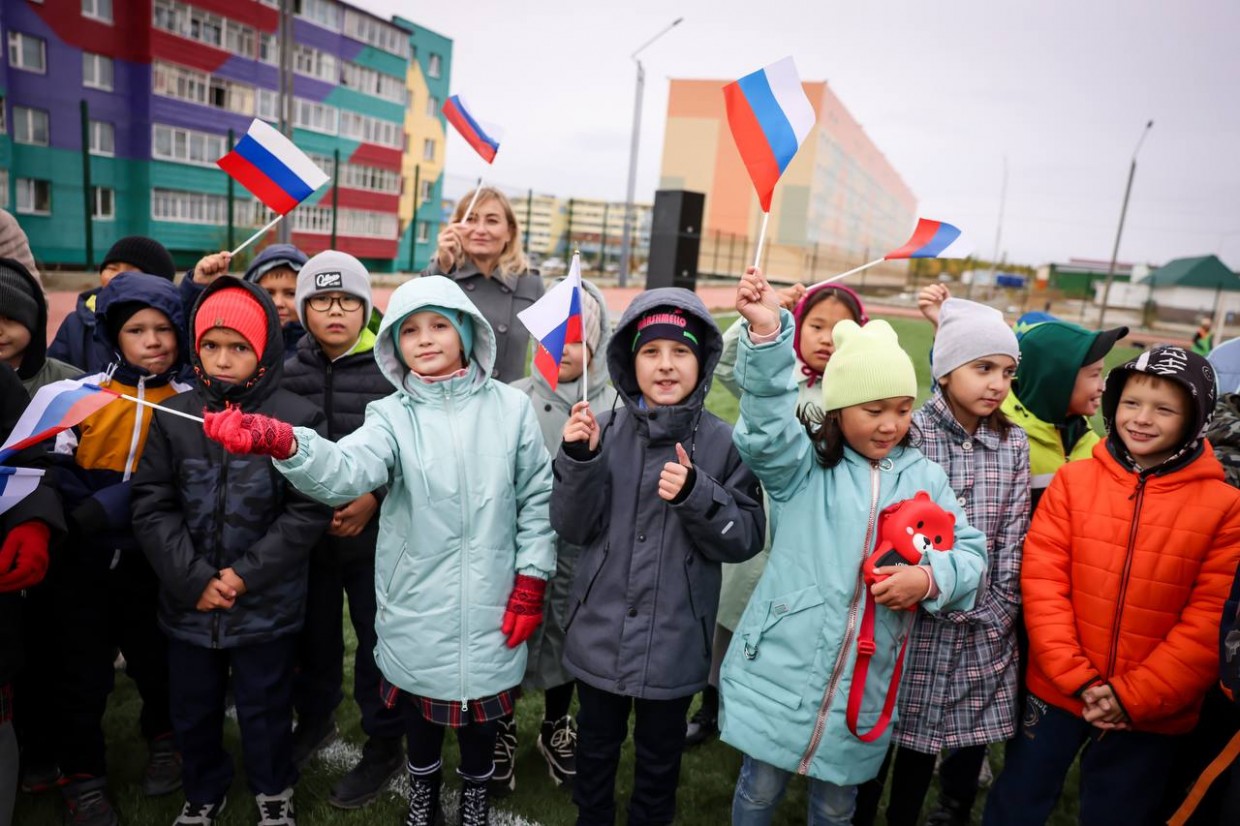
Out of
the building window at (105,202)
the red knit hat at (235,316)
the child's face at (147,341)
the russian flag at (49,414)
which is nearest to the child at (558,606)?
the red knit hat at (235,316)

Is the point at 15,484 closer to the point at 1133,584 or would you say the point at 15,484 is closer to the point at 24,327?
the point at 24,327

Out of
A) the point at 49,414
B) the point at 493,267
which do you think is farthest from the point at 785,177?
the point at 49,414

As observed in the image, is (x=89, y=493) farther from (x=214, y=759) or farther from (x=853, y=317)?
(x=853, y=317)

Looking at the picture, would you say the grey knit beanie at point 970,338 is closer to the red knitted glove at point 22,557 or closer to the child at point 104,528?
the child at point 104,528

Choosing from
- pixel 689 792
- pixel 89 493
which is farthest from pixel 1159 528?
pixel 89 493

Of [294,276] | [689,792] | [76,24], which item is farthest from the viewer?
[76,24]

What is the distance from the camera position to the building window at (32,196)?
14367 mm

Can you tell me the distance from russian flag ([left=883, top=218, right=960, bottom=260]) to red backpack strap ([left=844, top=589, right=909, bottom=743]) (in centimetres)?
116

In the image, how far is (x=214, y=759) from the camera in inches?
91.3

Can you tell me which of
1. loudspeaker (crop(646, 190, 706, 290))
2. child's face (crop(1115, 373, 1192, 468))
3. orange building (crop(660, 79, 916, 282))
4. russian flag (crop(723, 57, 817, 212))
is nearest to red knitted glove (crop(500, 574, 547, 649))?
russian flag (crop(723, 57, 817, 212))

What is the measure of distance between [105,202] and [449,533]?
2066 centimetres

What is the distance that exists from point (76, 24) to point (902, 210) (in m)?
80.2

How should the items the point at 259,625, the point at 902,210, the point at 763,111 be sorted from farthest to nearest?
the point at 902,210 → the point at 259,625 → the point at 763,111

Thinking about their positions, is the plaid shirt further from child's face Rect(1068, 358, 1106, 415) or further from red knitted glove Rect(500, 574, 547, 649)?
red knitted glove Rect(500, 574, 547, 649)
